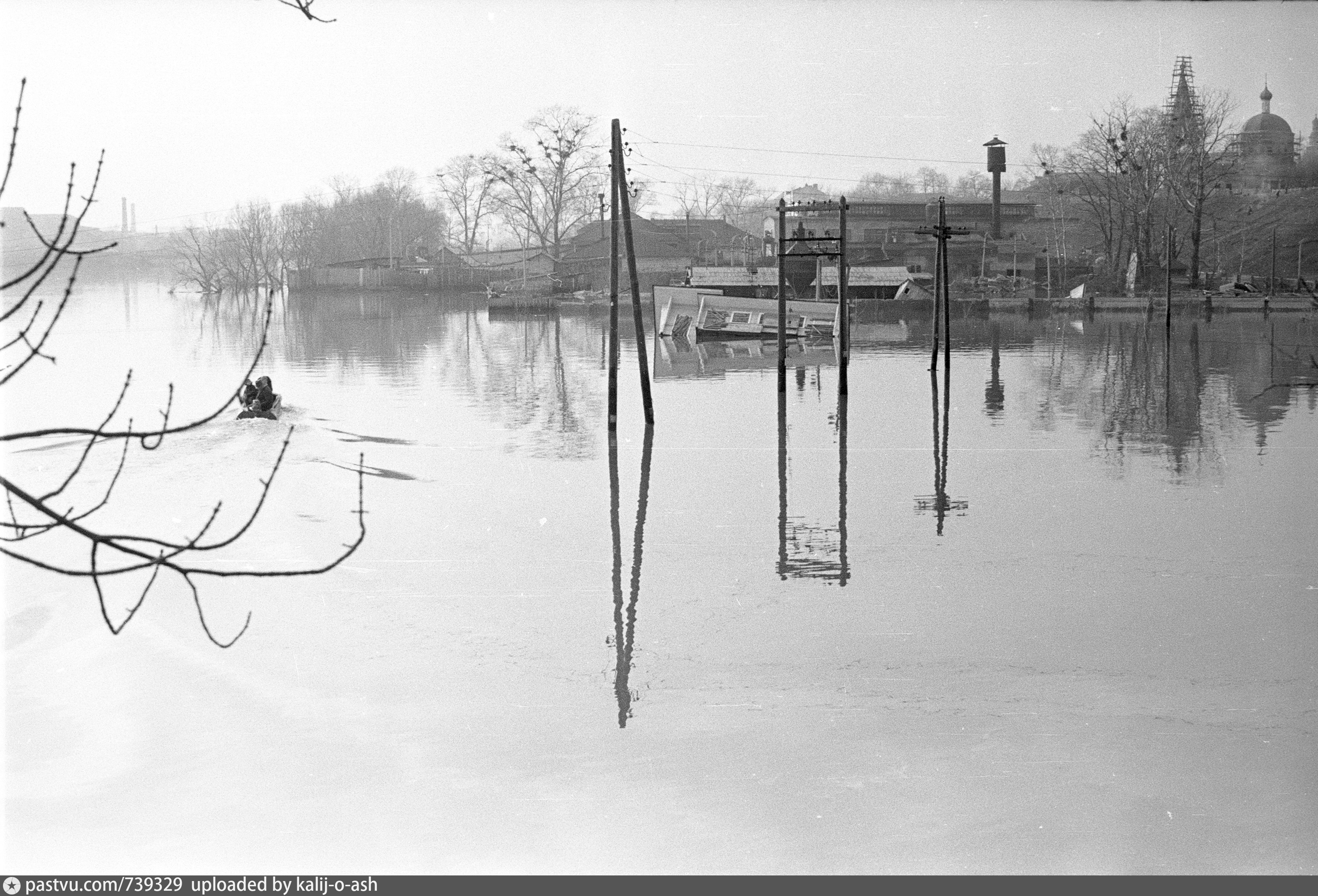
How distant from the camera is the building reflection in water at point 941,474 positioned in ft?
48.7

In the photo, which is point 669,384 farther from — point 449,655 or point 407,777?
point 407,777

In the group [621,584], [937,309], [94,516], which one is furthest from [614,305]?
[937,309]

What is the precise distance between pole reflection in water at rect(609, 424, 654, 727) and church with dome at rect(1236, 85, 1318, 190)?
72459 mm

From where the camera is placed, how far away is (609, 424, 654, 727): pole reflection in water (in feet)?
29.4

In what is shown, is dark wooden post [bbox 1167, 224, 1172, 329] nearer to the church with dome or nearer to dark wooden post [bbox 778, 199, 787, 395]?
dark wooden post [bbox 778, 199, 787, 395]

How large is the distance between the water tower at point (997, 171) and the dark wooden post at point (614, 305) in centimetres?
5893

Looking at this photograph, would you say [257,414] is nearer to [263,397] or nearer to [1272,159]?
[263,397]

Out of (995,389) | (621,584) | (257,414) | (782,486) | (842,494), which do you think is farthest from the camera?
(995,389)

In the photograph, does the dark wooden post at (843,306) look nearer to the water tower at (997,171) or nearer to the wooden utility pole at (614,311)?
the wooden utility pole at (614,311)

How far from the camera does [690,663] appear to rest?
947cm

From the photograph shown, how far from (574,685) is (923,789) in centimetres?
269

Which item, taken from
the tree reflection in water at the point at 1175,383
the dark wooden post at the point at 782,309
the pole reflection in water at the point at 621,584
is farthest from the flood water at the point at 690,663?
the dark wooden post at the point at 782,309

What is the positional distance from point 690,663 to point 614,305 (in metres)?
10.9

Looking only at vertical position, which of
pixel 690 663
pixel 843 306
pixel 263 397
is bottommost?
pixel 690 663
